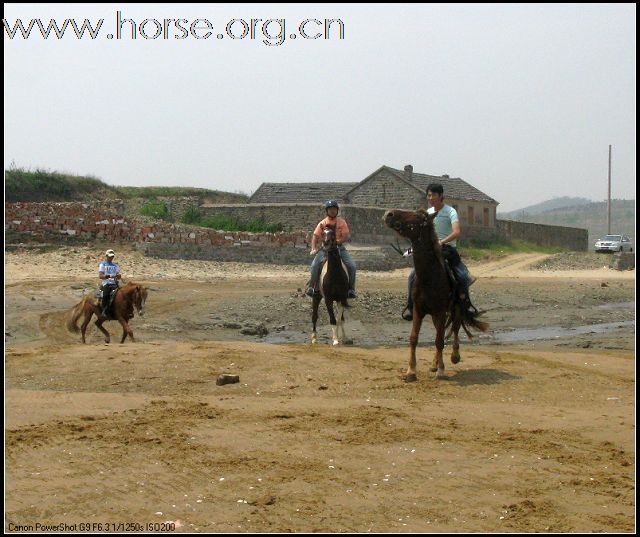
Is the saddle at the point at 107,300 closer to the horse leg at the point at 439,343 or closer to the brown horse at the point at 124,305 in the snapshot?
the brown horse at the point at 124,305

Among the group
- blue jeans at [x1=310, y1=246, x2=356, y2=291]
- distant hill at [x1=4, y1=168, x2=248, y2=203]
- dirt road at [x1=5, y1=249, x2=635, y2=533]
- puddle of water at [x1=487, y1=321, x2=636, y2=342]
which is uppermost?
distant hill at [x1=4, y1=168, x2=248, y2=203]

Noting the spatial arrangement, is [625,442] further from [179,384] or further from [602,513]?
[179,384]

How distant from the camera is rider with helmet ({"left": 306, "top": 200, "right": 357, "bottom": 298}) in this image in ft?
53.2

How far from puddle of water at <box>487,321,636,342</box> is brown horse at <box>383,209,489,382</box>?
637 centimetres

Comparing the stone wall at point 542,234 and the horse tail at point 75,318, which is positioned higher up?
the stone wall at point 542,234

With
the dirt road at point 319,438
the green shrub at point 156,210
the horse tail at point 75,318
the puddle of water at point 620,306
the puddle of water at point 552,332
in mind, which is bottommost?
the puddle of water at point 620,306

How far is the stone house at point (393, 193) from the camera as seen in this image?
56.1 meters

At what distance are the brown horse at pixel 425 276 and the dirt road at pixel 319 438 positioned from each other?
0.55 m

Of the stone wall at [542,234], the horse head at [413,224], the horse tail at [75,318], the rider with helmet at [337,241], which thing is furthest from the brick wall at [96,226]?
the stone wall at [542,234]

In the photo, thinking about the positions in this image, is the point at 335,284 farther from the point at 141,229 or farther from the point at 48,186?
the point at 48,186

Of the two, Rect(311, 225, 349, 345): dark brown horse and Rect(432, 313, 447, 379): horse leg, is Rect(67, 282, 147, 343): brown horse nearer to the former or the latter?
Rect(311, 225, 349, 345): dark brown horse

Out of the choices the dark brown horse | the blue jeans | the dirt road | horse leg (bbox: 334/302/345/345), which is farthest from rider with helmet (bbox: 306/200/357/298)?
the dirt road

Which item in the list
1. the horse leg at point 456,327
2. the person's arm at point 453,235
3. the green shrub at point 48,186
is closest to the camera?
the person's arm at point 453,235

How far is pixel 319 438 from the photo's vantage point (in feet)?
28.5
